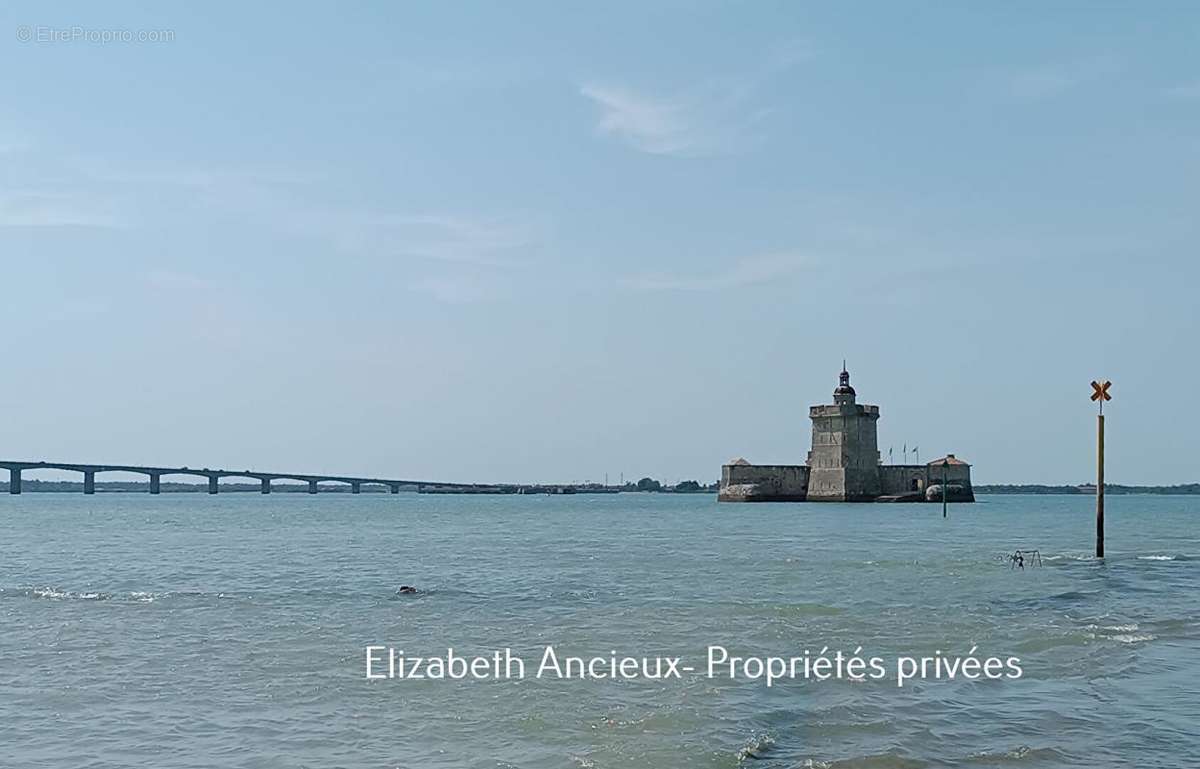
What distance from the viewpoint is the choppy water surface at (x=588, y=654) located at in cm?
1319

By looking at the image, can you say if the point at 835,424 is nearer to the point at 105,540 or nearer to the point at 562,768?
the point at 105,540

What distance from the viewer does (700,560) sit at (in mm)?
43469

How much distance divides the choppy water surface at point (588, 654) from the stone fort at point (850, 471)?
8707 centimetres

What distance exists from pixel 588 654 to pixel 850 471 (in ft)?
376

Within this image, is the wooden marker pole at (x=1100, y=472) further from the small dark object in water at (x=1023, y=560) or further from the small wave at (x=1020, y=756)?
the small wave at (x=1020, y=756)

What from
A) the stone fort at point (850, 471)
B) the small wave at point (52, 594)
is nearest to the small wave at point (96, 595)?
the small wave at point (52, 594)

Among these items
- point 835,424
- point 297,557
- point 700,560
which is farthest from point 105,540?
point 835,424

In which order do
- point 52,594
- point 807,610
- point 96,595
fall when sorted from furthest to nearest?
point 52,594 → point 96,595 → point 807,610

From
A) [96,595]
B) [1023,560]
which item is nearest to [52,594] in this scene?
[96,595]

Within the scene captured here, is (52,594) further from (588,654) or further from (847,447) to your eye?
(847,447)

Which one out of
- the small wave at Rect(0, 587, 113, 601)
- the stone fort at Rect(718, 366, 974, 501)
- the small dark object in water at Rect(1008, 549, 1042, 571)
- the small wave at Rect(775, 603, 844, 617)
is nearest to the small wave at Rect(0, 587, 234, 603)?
the small wave at Rect(0, 587, 113, 601)

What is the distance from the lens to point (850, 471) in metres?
131

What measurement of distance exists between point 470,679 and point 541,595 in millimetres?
12576

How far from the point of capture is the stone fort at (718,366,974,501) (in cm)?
13025
